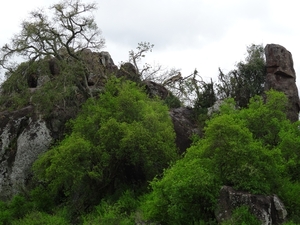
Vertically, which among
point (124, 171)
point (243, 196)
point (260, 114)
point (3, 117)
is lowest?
point (243, 196)

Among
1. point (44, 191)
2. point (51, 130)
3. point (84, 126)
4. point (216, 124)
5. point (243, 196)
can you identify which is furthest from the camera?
point (51, 130)

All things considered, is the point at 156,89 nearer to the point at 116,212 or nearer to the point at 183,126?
the point at 183,126

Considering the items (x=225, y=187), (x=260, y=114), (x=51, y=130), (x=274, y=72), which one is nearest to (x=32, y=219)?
(x=51, y=130)

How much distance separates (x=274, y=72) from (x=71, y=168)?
17222mm

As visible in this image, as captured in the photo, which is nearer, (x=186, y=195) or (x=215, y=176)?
(x=186, y=195)

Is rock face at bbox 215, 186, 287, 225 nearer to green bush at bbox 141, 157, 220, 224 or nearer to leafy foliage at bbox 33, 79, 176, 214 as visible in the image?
green bush at bbox 141, 157, 220, 224

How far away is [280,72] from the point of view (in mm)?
33156

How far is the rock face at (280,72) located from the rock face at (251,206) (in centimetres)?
1580

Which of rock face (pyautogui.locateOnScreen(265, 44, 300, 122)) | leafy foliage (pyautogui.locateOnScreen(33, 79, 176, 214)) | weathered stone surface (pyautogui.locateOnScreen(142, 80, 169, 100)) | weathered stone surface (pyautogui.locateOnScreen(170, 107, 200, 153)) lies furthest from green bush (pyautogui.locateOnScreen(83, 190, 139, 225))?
rock face (pyautogui.locateOnScreen(265, 44, 300, 122))

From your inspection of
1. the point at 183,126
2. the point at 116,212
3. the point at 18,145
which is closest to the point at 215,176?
the point at 116,212

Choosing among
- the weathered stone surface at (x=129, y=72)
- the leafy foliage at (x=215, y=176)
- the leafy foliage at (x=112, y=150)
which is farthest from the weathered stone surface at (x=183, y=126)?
the leafy foliage at (x=215, y=176)

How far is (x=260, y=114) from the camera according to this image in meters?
23.4

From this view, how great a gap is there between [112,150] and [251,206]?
862 centimetres

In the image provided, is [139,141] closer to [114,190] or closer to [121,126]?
[121,126]
